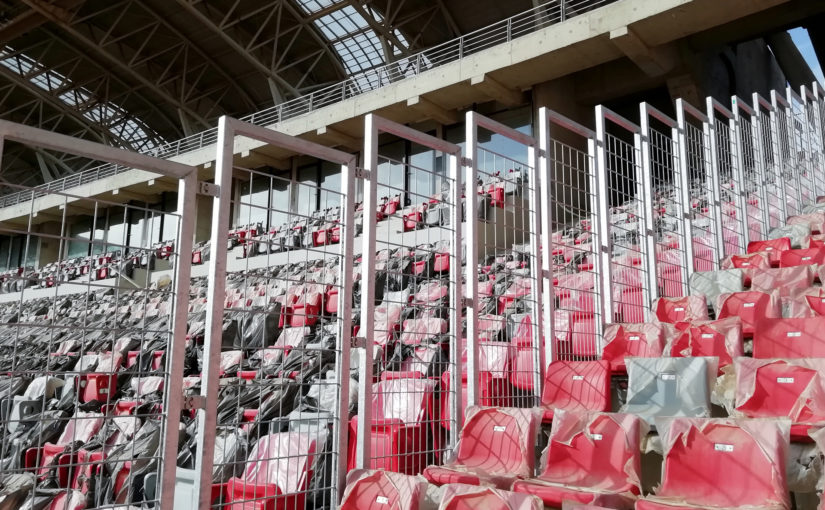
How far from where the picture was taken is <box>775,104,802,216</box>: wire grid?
7156 mm

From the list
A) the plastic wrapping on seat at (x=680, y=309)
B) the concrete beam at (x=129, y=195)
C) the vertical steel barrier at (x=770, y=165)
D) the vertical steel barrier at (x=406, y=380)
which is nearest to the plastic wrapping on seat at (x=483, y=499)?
the vertical steel barrier at (x=406, y=380)

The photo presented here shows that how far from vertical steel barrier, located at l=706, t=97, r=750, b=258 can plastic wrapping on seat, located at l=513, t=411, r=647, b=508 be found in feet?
11.6

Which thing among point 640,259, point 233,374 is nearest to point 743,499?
point 640,259

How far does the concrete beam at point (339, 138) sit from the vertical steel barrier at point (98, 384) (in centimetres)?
514

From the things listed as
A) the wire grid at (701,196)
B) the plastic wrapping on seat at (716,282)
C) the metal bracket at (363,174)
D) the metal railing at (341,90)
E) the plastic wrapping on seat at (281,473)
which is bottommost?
→ the plastic wrapping on seat at (281,473)

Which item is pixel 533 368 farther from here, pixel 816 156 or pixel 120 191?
pixel 120 191

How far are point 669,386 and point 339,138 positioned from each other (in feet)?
41.2

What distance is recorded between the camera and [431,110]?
13.6 meters

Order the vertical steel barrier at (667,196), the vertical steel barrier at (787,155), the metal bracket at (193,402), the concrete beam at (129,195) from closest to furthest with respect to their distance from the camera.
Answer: the metal bracket at (193,402) → the vertical steel barrier at (667,196) → the vertical steel barrier at (787,155) → the concrete beam at (129,195)

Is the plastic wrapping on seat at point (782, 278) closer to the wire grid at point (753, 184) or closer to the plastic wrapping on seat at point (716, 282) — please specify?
the plastic wrapping on seat at point (716, 282)

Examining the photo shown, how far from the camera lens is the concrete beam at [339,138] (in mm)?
14852

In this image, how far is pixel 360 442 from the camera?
3.08 m

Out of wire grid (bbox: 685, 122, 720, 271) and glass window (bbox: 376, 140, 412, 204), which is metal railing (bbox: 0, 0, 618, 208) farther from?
wire grid (bbox: 685, 122, 720, 271)

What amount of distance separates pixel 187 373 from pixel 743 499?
577 cm
